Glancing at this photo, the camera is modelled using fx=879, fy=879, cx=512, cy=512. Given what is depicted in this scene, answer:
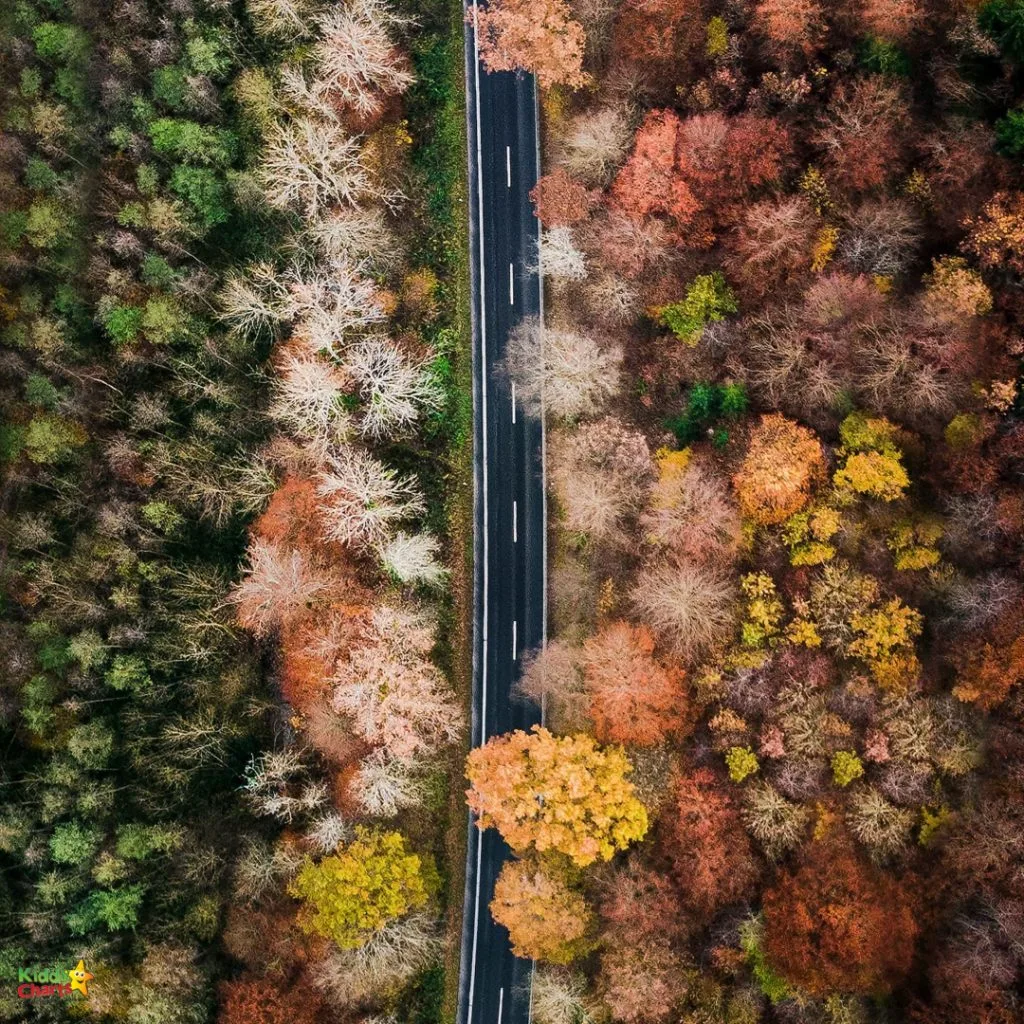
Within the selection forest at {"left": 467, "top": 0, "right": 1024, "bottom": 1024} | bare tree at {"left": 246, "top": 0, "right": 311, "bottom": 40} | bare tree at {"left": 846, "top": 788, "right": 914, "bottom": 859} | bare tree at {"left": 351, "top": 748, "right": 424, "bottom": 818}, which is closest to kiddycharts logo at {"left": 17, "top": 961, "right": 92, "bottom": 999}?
bare tree at {"left": 351, "top": 748, "right": 424, "bottom": 818}

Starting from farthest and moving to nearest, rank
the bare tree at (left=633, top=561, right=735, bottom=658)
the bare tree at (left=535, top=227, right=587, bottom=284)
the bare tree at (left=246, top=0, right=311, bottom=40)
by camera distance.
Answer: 1. the bare tree at (left=246, top=0, right=311, bottom=40)
2. the bare tree at (left=535, top=227, right=587, bottom=284)
3. the bare tree at (left=633, top=561, right=735, bottom=658)

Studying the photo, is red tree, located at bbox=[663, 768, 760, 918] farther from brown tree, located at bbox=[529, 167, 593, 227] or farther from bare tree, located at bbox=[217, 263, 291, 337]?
bare tree, located at bbox=[217, 263, 291, 337]

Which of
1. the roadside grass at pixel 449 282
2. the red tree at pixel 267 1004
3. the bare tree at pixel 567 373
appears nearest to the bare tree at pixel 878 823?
the roadside grass at pixel 449 282

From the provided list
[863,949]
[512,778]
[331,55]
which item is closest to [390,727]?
[512,778]

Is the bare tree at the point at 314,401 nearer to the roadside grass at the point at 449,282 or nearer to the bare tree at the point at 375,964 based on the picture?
the roadside grass at the point at 449,282

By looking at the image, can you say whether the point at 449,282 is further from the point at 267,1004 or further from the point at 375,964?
the point at 267,1004
